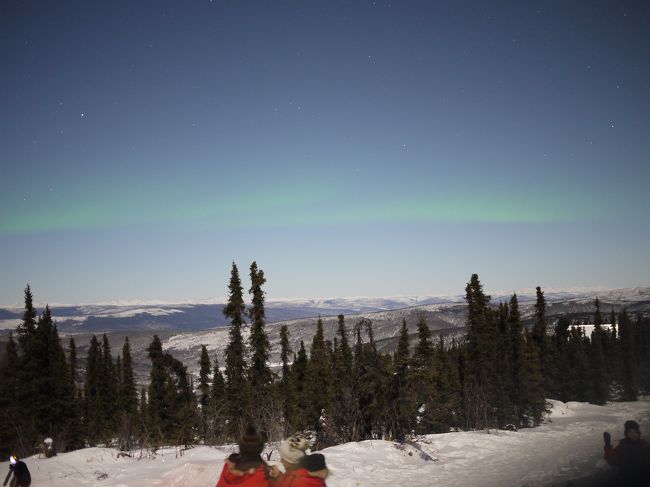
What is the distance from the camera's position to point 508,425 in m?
33.9

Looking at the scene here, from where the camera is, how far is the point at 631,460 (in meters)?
5.60

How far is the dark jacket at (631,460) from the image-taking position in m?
5.30

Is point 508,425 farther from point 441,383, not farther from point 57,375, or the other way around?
point 57,375

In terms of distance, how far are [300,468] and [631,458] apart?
4.31 metres

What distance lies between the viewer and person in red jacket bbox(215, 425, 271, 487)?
566 centimetres

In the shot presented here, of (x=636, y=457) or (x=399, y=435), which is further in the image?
(x=399, y=435)

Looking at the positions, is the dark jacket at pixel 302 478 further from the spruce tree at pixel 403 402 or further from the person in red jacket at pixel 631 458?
the spruce tree at pixel 403 402

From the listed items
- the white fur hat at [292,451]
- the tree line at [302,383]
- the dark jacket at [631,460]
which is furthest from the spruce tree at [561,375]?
the white fur hat at [292,451]

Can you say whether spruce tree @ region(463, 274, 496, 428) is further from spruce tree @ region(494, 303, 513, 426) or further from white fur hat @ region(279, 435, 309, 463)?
white fur hat @ region(279, 435, 309, 463)

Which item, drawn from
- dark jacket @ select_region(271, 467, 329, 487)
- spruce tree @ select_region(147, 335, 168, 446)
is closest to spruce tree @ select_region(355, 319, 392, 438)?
dark jacket @ select_region(271, 467, 329, 487)

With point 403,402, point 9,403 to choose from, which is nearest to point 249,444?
point 403,402

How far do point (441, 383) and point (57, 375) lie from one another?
120ft

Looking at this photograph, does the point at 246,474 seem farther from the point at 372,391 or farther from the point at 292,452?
the point at 372,391

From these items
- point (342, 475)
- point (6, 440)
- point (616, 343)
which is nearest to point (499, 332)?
point (616, 343)
